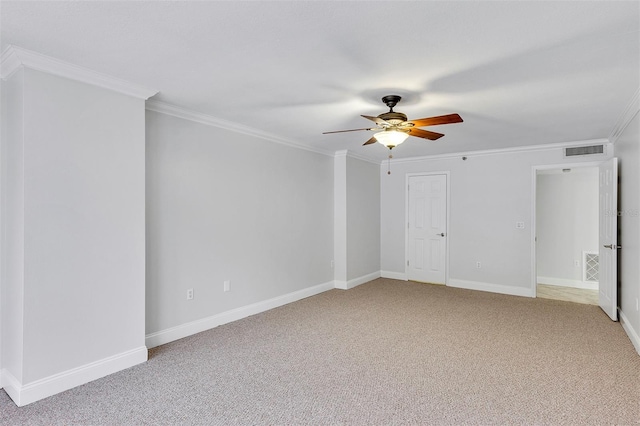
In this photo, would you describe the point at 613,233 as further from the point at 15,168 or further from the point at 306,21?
the point at 15,168

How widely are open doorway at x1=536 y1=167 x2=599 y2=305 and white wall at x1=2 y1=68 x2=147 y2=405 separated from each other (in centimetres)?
620

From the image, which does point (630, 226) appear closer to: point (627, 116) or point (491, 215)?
point (627, 116)

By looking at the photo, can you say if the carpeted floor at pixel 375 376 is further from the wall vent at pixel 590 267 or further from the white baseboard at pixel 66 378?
the wall vent at pixel 590 267

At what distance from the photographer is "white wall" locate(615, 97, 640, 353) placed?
3438mm

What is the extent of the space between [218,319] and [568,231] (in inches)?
243

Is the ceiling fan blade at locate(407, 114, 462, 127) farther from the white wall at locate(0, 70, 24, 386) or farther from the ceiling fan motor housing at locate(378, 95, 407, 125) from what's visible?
the white wall at locate(0, 70, 24, 386)

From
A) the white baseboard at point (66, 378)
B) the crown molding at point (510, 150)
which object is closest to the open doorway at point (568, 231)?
the crown molding at point (510, 150)

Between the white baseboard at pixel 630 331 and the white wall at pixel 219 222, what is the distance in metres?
3.82

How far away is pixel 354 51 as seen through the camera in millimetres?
2309

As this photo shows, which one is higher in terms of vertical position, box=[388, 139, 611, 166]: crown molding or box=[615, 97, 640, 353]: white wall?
box=[388, 139, 611, 166]: crown molding

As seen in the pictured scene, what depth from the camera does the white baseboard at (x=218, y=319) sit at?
11.5ft

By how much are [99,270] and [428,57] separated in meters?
A: 2.94

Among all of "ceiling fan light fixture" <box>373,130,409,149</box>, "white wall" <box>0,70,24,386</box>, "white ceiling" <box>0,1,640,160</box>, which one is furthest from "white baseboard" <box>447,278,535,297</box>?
"white wall" <box>0,70,24,386</box>

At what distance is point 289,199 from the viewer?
16.9 ft
